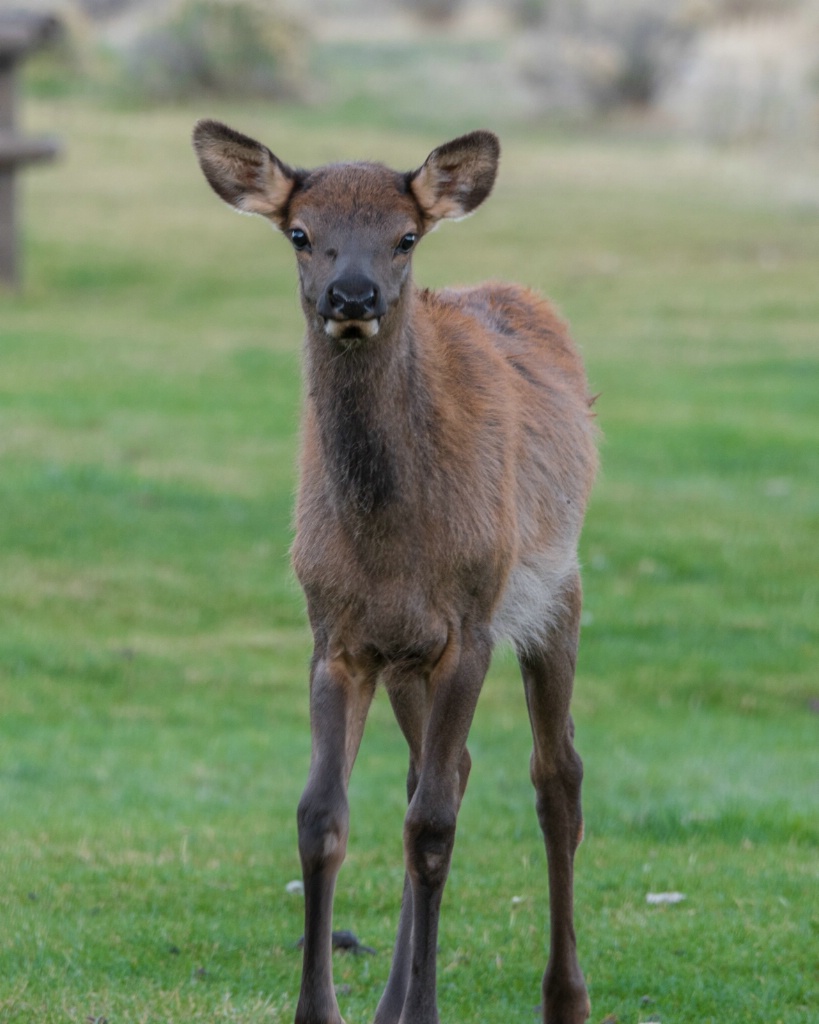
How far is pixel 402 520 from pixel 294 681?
6.16 m

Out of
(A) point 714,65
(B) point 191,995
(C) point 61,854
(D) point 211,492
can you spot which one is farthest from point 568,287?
(B) point 191,995

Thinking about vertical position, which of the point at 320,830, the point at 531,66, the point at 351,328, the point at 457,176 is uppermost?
the point at 531,66

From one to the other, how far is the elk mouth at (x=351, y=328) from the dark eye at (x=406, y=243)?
10.6 inches

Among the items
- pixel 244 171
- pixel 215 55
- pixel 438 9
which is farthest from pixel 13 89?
pixel 438 9

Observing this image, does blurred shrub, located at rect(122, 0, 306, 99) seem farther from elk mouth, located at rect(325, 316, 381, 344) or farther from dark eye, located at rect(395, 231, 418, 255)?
elk mouth, located at rect(325, 316, 381, 344)

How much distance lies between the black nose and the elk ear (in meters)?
0.59

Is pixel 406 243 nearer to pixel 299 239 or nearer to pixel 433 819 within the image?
pixel 299 239

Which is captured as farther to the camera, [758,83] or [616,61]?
[616,61]

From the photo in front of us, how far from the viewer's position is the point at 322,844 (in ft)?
17.4

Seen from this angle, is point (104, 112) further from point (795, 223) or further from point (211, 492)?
point (211, 492)

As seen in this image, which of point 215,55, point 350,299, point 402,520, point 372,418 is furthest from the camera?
point 215,55

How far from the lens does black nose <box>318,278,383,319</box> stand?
525 cm

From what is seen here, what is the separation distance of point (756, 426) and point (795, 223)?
14.8 metres

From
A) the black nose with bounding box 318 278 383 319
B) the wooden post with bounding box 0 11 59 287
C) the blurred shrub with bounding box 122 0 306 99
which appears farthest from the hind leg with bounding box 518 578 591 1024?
the blurred shrub with bounding box 122 0 306 99
